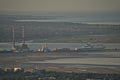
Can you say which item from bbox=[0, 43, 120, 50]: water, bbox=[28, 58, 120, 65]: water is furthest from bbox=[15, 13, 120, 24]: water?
bbox=[28, 58, 120, 65]: water

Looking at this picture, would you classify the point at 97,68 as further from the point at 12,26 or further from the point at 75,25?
the point at 12,26

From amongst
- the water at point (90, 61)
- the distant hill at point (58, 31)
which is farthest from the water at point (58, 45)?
the water at point (90, 61)

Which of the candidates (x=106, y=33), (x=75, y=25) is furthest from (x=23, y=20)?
(x=106, y=33)

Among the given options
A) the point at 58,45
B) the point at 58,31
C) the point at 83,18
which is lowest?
the point at 58,45

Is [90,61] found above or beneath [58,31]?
beneath

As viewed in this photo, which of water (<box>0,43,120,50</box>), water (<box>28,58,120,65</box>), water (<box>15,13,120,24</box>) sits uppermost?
water (<box>15,13,120,24</box>)

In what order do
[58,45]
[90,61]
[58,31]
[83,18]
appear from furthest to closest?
1. [83,18]
2. [58,31]
3. [58,45]
4. [90,61]

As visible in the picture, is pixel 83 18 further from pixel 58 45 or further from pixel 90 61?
pixel 90 61

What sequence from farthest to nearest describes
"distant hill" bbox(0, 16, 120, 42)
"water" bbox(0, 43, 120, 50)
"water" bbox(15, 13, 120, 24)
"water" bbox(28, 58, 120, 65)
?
"water" bbox(15, 13, 120, 24) < "distant hill" bbox(0, 16, 120, 42) < "water" bbox(0, 43, 120, 50) < "water" bbox(28, 58, 120, 65)

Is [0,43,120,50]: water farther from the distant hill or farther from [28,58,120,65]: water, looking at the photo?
[28,58,120,65]: water

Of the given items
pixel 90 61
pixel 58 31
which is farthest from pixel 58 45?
pixel 90 61

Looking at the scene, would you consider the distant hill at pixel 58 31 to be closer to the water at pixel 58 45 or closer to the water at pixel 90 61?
the water at pixel 58 45
